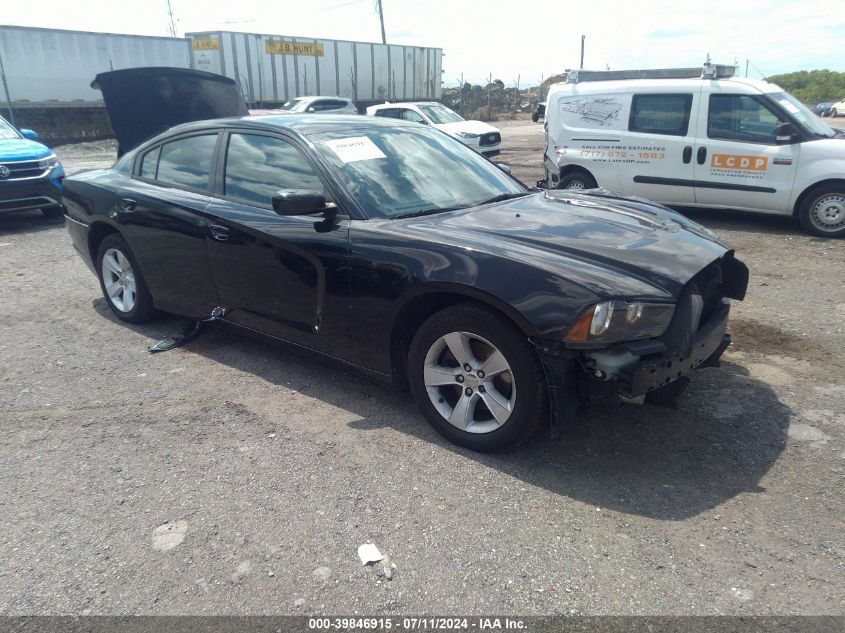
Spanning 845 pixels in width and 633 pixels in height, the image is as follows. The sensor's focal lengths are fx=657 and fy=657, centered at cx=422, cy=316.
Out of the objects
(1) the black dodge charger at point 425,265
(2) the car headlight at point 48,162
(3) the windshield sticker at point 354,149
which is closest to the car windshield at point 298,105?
(2) the car headlight at point 48,162

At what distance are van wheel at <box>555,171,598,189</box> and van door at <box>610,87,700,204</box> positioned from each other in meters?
0.50

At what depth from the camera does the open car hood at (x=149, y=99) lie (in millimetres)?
7895

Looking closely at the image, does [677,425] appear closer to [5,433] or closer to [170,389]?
[170,389]

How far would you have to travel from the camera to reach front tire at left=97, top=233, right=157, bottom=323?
A: 16.5 feet

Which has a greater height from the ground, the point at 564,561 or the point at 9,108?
the point at 9,108

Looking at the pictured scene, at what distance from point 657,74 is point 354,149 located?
6.65 meters

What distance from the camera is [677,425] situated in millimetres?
3531

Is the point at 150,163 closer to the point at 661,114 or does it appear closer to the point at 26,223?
the point at 26,223

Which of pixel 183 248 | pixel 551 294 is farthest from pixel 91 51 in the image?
pixel 551 294

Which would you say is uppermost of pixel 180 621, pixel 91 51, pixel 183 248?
pixel 91 51

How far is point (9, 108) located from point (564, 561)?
21801mm

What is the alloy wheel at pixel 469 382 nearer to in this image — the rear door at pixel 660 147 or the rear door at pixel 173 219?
the rear door at pixel 173 219

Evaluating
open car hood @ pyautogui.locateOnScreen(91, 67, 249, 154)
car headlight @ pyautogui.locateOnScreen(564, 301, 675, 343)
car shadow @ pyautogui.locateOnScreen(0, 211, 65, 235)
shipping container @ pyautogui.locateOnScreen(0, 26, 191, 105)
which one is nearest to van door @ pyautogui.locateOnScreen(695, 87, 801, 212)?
car headlight @ pyautogui.locateOnScreen(564, 301, 675, 343)

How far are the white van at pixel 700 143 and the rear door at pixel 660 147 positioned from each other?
0.01 meters
